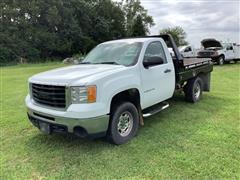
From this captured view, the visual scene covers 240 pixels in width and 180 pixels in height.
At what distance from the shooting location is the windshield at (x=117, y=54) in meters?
5.15

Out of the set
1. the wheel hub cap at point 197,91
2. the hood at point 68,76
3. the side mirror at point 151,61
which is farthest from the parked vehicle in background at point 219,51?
the hood at point 68,76

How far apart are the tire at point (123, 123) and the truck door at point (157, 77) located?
40 cm

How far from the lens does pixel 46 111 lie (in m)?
4.31

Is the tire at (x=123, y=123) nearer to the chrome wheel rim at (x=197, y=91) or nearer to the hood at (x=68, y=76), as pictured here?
the hood at (x=68, y=76)

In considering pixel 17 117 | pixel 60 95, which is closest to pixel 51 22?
pixel 17 117

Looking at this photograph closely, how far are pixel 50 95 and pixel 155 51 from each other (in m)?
2.56

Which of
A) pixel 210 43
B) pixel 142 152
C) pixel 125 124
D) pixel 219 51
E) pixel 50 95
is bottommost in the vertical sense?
→ pixel 142 152

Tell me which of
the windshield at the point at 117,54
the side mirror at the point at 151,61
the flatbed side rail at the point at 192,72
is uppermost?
the windshield at the point at 117,54

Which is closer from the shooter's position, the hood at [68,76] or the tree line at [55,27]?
the hood at [68,76]

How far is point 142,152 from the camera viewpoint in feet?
14.3

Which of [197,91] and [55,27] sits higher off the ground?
[55,27]

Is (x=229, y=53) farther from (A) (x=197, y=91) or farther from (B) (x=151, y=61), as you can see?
(B) (x=151, y=61)

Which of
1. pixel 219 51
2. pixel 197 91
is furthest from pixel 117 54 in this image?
pixel 219 51

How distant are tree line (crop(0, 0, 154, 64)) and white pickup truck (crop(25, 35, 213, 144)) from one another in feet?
105
